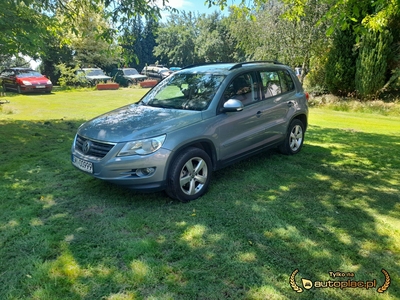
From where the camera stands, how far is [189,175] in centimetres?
395

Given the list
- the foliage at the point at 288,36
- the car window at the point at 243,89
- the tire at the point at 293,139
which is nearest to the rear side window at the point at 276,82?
the car window at the point at 243,89

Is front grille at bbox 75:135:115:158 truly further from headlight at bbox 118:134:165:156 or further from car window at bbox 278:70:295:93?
car window at bbox 278:70:295:93

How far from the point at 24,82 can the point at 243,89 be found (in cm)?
1711

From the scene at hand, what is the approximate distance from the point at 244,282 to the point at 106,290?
3.60 feet

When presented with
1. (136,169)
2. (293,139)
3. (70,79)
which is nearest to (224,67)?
(293,139)

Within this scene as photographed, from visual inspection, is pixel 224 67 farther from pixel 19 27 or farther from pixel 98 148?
pixel 19 27

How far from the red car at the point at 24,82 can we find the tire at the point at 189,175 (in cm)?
1713

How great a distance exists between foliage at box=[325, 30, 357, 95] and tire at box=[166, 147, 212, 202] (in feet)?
43.2

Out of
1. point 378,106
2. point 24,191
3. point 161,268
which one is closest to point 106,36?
point 24,191

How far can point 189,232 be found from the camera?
323 cm

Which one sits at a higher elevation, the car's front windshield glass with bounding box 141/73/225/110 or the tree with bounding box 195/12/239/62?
the tree with bounding box 195/12/239/62

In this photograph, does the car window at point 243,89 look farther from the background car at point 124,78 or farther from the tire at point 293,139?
the background car at point 124,78

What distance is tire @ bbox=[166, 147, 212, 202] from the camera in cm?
377

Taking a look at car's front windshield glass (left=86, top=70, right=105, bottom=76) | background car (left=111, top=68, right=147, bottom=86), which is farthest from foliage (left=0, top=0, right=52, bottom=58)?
background car (left=111, top=68, right=147, bottom=86)
